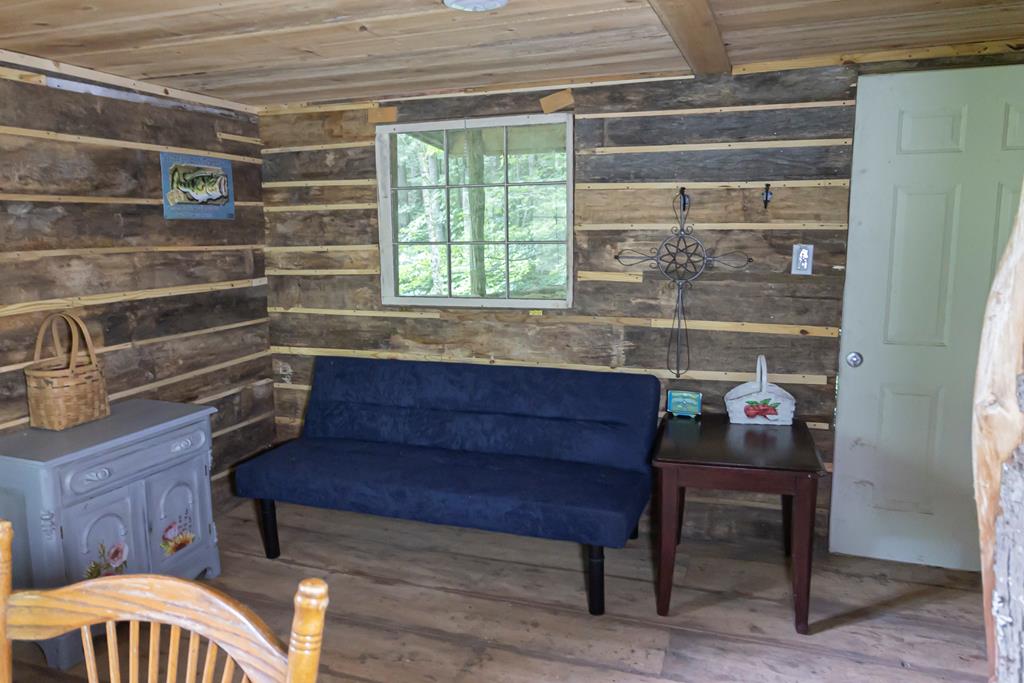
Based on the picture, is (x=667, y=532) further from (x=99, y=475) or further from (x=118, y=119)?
(x=118, y=119)

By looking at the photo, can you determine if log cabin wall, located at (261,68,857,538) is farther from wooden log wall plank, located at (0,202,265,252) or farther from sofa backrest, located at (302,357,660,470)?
wooden log wall plank, located at (0,202,265,252)

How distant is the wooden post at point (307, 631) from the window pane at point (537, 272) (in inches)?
107

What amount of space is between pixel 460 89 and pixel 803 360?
205cm

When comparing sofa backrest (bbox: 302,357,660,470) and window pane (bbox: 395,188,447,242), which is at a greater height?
window pane (bbox: 395,188,447,242)

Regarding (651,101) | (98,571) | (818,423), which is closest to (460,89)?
(651,101)

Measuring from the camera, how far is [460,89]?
346 centimetres

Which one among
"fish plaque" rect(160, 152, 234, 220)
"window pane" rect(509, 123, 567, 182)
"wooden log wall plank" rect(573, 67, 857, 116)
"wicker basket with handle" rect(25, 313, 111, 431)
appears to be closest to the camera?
"wicker basket with handle" rect(25, 313, 111, 431)

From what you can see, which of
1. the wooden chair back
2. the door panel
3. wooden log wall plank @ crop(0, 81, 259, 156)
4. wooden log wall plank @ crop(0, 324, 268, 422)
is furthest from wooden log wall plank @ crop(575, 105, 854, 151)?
the wooden chair back

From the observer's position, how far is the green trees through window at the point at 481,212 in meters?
3.46

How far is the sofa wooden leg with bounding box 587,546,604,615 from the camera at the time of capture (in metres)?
2.69

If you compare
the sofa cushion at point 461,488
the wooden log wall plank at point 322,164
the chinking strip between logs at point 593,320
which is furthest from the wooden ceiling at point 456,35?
the sofa cushion at point 461,488

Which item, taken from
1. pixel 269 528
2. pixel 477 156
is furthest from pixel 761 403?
pixel 269 528

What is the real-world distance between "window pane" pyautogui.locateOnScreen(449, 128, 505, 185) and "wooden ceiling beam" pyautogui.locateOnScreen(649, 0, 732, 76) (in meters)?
1.00

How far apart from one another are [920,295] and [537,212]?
172 centimetres
